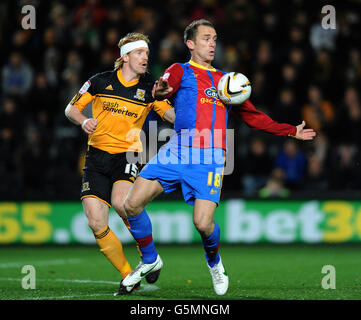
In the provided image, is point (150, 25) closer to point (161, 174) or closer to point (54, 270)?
point (54, 270)

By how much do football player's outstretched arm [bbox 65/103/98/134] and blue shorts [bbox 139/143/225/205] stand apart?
0.65m

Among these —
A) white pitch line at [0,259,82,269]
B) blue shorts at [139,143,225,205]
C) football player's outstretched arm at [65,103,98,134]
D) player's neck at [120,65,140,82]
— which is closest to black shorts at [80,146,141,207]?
football player's outstretched arm at [65,103,98,134]

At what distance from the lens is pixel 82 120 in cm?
711

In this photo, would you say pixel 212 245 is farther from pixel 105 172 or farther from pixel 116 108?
pixel 116 108

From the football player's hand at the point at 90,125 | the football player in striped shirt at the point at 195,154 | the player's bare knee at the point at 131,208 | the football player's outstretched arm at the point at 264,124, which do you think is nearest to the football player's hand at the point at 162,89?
the football player in striped shirt at the point at 195,154

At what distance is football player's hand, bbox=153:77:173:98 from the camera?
21.4 feet

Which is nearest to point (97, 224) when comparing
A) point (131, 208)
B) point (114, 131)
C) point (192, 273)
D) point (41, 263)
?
point (131, 208)

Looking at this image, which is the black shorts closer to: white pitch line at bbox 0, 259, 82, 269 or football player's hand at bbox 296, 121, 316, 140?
football player's hand at bbox 296, 121, 316, 140

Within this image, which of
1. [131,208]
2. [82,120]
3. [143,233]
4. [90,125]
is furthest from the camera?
[82,120]

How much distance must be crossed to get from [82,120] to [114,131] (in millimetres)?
444

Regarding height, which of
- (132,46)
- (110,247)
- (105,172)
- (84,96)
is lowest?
(110,247)

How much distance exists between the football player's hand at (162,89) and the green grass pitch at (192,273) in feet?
6.04

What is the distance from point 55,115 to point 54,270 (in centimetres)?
502
